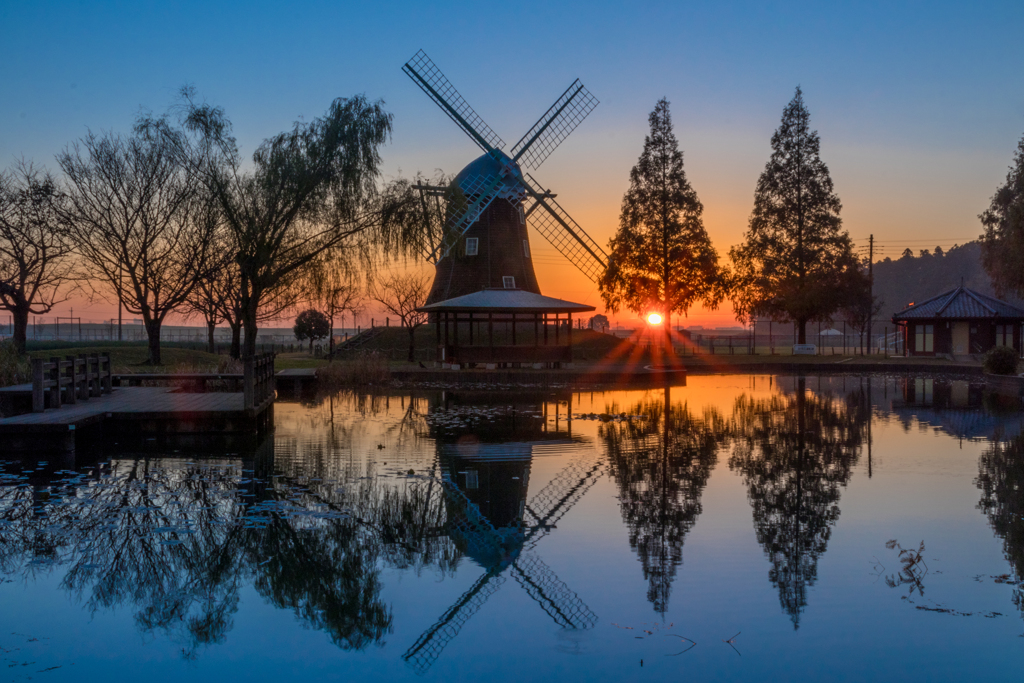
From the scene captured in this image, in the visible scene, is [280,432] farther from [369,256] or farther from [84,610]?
[84,610]

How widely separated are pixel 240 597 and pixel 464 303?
92.4 feet

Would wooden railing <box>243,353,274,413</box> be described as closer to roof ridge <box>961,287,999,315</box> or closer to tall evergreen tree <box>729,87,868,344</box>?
tall evergreen tree <box>729,87,868,344</box>

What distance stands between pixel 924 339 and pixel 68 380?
168 feet

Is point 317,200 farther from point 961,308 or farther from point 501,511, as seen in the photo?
point 961,308

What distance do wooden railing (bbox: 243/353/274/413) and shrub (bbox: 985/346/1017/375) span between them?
26237 millimetres

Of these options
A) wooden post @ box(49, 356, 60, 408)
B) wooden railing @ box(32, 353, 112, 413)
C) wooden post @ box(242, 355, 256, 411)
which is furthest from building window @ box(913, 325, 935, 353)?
wooden post @ box(49, 356, 60, 408)

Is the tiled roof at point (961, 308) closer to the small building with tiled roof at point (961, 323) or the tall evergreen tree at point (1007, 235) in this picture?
the small building with tiled roof at point (961, 323)

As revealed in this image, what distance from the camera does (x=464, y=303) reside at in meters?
34.3

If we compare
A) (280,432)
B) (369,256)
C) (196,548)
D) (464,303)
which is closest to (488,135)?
(464,303)

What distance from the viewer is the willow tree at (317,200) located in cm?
2311

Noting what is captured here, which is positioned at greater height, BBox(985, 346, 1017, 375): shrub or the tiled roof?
the tiled roof

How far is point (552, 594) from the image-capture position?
6438 millimetres

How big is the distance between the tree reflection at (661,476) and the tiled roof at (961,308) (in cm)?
3834

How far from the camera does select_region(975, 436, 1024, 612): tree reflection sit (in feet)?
24.4
